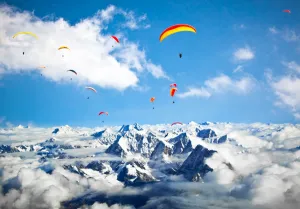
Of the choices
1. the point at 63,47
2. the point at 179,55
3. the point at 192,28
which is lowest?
the point at 179,55

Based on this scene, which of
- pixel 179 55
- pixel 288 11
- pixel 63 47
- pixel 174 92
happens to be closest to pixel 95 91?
pixel 63 47

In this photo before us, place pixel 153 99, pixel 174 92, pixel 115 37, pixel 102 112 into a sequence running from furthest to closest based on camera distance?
1. pixel 102 112
2. pixel 153 99
3. pixel 174 92
4. pixel 115 37

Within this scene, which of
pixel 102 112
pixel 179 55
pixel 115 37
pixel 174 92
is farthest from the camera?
pixel 102 112

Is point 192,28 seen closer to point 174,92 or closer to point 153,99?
point 174,92

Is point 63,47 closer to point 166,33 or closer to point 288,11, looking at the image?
point 166,33

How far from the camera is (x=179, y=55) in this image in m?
57.2

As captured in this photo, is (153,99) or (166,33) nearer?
(166,33)

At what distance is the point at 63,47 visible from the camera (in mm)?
82000

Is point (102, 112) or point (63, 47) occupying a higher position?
point (63, 47)

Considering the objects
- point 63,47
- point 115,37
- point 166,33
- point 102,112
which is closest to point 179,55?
point 166,33

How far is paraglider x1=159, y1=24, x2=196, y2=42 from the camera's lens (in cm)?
5353

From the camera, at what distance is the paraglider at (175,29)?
176 ft

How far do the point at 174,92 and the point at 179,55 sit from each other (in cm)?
2959

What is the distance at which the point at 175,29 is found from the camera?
2169 inches
